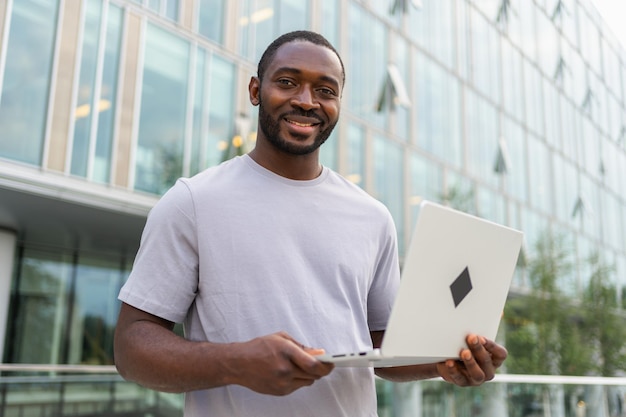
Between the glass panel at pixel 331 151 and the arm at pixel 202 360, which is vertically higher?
the glass panel at pixel 331 151

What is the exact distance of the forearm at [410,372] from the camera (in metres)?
1.74

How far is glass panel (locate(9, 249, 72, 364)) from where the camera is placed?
1170 cm

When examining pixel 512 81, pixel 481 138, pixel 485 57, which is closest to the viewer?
pixel 481 138

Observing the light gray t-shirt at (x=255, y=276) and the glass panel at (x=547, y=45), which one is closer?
the light gray t-shirt at (x=255, y=276)

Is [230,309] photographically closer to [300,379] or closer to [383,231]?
[300,379]

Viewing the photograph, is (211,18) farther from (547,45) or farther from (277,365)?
(547,45)

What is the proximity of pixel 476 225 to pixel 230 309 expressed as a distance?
0.58 meters

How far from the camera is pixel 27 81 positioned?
9.16m

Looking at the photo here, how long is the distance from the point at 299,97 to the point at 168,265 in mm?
514

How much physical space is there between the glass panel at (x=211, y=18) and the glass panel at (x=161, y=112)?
68cm

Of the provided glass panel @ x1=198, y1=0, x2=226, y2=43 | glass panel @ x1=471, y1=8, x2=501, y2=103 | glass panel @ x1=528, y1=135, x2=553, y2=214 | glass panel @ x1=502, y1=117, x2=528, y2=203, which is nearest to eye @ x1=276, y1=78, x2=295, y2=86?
glass panel @ x1=198, y1=0, x2=226, y2=43

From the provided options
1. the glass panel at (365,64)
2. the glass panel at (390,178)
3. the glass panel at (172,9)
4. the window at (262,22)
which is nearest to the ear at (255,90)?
the glass panel at (172,9)

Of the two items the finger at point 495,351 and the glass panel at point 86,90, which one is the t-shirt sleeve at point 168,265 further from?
the glass panel at point 86,90

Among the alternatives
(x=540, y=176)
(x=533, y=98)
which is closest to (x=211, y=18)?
(x=540, y=176)
